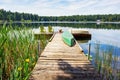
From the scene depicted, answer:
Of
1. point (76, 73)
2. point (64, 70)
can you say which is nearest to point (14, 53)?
point (64, 70)

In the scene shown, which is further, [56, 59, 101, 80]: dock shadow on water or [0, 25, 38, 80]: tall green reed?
[56, 59, 101, 80]: dock shadow on water

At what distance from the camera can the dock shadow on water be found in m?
5.81

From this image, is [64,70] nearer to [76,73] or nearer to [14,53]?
[76,73]

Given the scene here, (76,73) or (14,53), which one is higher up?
(14,53)

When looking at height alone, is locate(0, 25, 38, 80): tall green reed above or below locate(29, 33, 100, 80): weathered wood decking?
above

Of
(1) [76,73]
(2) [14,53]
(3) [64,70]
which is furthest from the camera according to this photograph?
(2) [14,53]

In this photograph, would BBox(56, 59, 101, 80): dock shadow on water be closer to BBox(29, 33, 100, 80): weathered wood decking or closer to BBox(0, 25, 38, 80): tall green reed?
BBox(29, 33, 100, 80): weathered wood decking

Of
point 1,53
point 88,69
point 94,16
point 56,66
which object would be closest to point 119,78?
point 88,69

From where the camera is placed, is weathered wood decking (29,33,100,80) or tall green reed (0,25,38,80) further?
weathered wood decking (29,33,100,80)

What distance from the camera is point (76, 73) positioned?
245 inches

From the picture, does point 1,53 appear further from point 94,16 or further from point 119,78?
point 94,16

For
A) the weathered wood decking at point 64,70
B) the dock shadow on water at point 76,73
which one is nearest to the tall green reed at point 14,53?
the weathered wood decking at point 64,70

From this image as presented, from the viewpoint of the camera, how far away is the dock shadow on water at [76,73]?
5.81 meters

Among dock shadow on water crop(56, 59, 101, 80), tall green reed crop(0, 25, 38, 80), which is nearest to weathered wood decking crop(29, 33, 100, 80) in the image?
dock shadow on water crop(56, 59, 101, 80)
